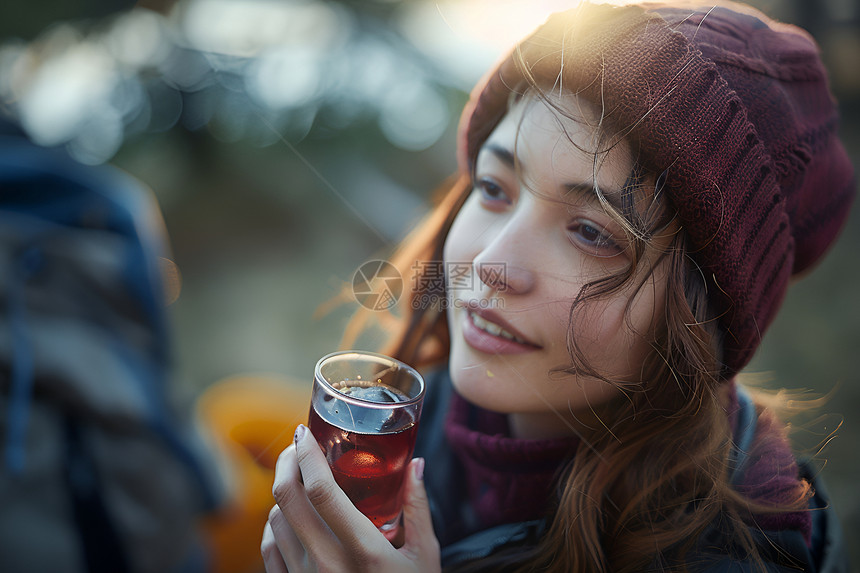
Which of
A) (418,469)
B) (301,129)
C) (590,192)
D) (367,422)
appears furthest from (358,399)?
(301,129)

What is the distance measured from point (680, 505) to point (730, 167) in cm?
28

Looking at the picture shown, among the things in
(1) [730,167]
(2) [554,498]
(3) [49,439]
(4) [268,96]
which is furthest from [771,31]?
(3) [49,439]

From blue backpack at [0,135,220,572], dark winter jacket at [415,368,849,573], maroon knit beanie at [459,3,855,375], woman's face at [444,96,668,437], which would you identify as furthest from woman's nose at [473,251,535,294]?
blue backpack at [0,135,220,572]

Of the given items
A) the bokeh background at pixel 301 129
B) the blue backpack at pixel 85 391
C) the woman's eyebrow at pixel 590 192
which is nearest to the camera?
the woman's eyebrow at pixel 590 192

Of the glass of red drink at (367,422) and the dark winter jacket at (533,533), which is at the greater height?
the glass of red drink at (367,422)

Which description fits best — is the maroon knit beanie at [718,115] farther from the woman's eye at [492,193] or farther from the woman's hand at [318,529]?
the woman's hand at [318,529]

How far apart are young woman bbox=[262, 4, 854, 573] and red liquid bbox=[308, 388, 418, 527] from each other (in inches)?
0.6

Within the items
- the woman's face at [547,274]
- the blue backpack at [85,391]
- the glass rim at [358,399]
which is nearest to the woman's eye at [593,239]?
the woman's face at [547,274]

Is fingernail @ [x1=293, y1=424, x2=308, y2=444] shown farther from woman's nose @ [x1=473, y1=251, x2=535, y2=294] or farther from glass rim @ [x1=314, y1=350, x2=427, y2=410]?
woman's nose @ [x1=473, y1=251, x2=535, y2=294]

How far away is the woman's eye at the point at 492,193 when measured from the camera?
442 mm

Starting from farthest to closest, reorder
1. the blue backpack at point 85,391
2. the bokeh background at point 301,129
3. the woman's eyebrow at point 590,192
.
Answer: the blue backpack at point 85,391
the bokeh background at point 301,129
the woman's eyebrow at point 590,192

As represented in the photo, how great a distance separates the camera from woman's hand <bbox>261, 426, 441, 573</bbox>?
15.2 inches

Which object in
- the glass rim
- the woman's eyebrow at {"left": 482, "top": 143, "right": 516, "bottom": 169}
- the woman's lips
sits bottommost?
the glass rim

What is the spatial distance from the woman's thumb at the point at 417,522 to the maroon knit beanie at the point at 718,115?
0.93ft
